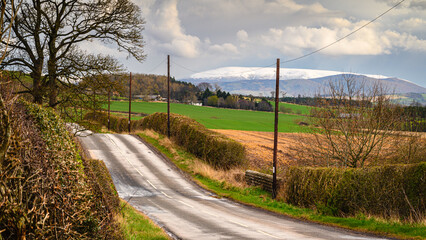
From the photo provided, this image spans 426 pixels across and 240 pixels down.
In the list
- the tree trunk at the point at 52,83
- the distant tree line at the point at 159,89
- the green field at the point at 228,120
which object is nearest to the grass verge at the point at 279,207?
the tree trunk at the point at 52,83

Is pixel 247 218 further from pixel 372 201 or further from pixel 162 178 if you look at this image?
pixel 162 178

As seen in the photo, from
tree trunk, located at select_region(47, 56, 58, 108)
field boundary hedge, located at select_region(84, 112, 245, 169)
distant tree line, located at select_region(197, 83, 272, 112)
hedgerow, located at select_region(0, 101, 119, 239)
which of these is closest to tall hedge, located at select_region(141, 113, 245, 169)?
field boundary hedge, located at select_region(84, 112, 245, 169)

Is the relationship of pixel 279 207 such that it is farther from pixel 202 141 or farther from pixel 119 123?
pixel 119 123

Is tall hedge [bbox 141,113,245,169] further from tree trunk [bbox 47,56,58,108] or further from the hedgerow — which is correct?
the hedgerow

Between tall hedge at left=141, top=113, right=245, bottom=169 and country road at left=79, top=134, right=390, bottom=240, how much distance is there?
3300 mm

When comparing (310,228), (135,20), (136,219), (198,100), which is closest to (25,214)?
(136,219)

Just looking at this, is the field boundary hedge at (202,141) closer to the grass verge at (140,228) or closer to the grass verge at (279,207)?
the grass verge at (279,207)

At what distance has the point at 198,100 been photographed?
7052 inches

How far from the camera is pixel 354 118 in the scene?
23.9m

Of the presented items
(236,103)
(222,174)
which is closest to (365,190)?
(222,174)

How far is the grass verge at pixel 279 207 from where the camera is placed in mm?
13273

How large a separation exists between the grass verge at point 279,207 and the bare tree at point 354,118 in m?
6.07

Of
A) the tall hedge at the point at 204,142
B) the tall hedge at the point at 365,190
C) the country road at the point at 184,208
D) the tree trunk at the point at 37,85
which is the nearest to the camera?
the country road at the point at 184,208

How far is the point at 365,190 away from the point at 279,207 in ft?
18.4
